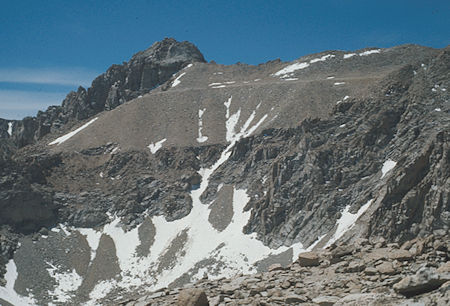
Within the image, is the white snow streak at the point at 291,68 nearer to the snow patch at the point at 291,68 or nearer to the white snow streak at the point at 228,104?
the snow patch at the point at 291,68

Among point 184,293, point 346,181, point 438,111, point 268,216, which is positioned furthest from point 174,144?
point 184,293

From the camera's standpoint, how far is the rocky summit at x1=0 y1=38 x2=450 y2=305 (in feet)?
226

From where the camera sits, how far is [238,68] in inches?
6240

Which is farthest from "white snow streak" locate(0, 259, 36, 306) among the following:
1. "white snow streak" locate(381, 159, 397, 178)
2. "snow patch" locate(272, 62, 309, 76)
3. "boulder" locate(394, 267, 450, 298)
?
"snow patch" locate(272, 62, 309, 76)

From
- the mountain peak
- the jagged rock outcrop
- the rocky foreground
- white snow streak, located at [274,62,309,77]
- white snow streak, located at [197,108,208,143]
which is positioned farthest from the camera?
the mountain peak

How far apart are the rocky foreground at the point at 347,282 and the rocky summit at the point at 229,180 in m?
25.5

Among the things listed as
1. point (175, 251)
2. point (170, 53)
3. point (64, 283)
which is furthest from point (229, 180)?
point (170, 53)

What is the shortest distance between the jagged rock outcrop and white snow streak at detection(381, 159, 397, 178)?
95.9 meters

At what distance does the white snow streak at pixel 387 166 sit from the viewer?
7325cm

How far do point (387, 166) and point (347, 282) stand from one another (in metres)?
65.6

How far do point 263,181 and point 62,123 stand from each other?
282 feet

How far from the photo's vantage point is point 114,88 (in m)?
158

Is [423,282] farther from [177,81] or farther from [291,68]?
[177,81]

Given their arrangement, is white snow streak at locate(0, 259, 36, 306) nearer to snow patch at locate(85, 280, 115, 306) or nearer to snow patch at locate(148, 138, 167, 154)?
snow patch at locate(85, 280, 115, 306)
